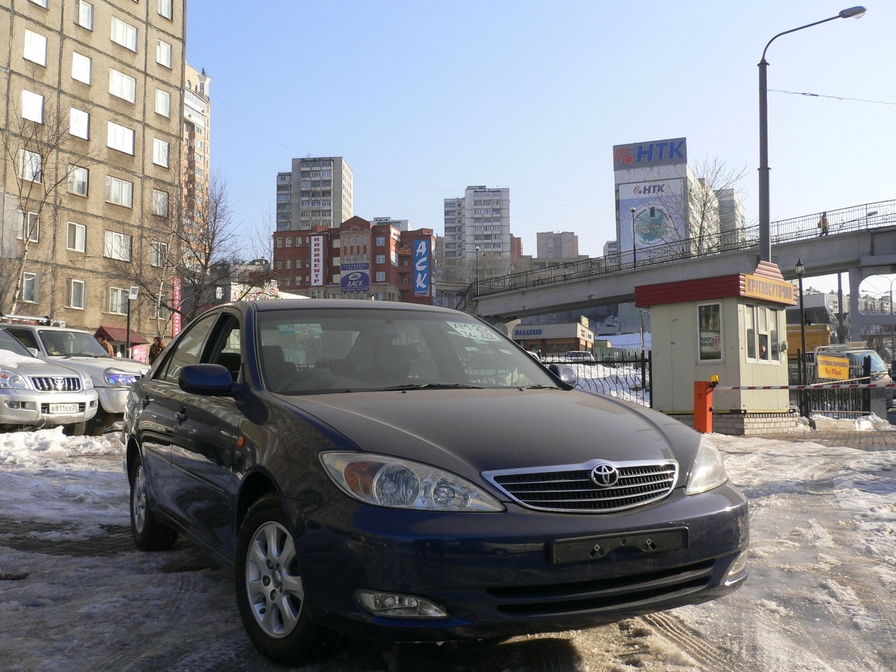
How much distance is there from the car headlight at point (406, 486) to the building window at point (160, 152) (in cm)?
4652

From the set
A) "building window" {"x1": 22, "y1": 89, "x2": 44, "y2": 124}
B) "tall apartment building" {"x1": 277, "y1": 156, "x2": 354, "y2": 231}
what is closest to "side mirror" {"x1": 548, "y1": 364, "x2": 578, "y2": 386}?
"building window" {"x1": 22, "y1": 89, "x2": 44, "y2": 124}

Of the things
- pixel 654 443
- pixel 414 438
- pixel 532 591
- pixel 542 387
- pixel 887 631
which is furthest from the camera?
pixel 542 387

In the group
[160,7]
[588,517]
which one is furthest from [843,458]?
[160,7]

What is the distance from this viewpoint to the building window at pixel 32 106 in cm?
3821

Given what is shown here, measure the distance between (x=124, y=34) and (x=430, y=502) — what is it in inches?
1881

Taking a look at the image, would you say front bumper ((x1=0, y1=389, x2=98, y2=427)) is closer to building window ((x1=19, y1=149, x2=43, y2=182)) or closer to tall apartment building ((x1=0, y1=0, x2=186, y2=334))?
tall apartment building ((x1=0, y1=0, x2=186, y2=334))

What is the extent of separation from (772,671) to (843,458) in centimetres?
765

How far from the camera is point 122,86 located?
144 feet

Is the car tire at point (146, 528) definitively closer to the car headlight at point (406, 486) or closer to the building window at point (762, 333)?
the car headlight at point (406, 486)

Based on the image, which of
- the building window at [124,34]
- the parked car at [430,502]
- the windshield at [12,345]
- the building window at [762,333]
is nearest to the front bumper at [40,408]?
the windshield at [12,345]

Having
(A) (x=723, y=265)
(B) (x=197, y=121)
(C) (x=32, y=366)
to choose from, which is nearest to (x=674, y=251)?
(A) (x=723, y=265)

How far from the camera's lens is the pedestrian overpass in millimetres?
39781

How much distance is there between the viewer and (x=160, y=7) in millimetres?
47031

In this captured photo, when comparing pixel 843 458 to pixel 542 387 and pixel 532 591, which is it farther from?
pixel 532 591
